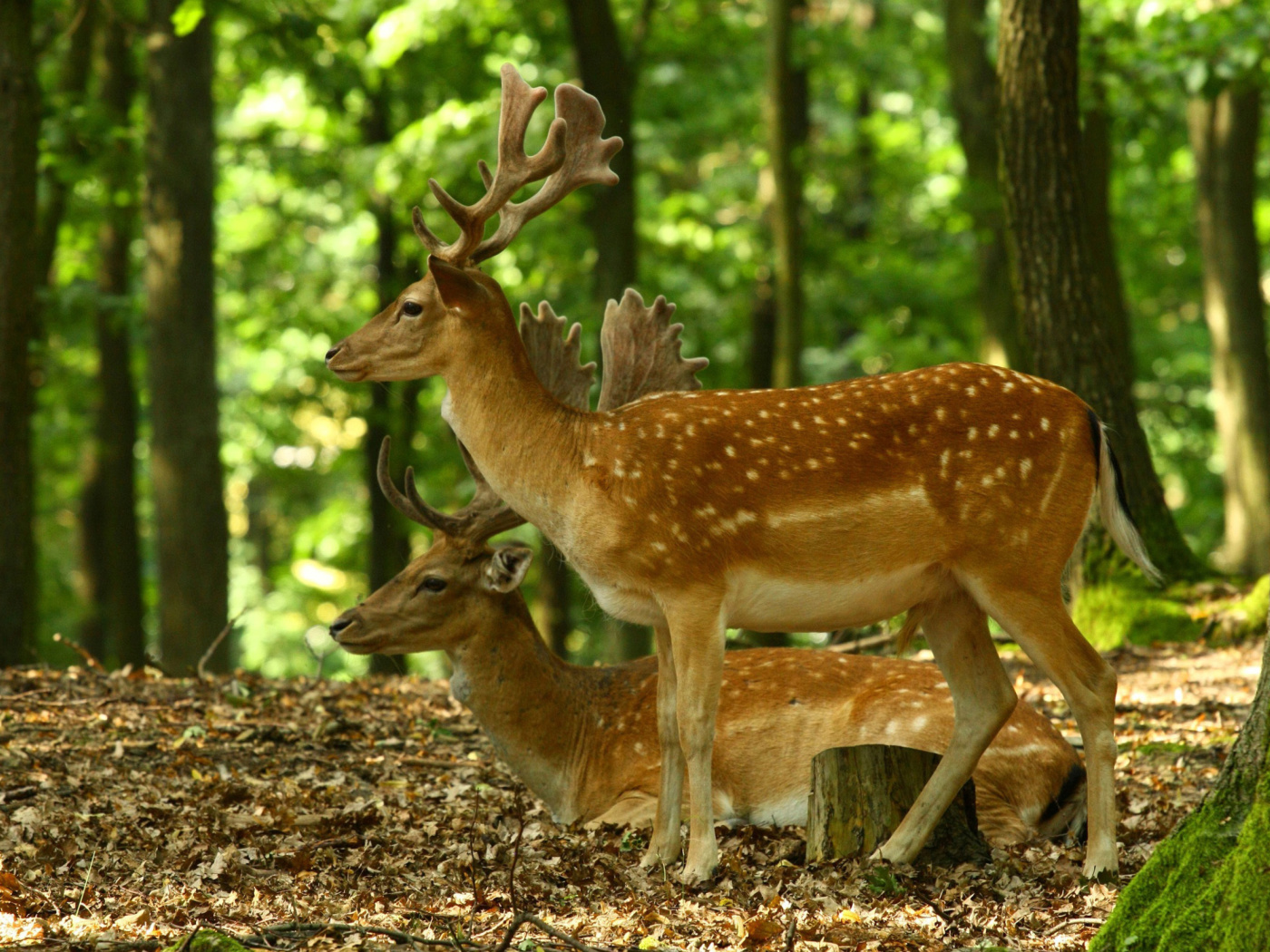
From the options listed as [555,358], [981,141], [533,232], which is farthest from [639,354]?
[533,232]

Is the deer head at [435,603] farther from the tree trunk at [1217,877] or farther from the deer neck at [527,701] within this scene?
the tree trunk at [1217,877]

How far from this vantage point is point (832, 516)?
5.42m

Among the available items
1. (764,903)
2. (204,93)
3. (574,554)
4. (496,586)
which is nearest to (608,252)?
(204,93)

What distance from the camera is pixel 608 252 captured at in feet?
44.5

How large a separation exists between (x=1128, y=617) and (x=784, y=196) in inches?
259

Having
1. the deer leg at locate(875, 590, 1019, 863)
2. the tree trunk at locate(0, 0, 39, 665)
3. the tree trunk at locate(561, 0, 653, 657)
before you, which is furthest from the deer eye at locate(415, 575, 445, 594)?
the tree trunk at locate(561, 0, 653, 657)

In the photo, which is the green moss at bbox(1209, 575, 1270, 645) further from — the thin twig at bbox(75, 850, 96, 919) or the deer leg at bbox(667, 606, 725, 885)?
the thin twig at bbox(75, 850, 96, 919)

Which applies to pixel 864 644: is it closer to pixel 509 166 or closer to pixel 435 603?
pixel 435 603

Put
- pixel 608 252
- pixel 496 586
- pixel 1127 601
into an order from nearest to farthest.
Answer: pixel 496 586 → pixel 1127 601 → pixel 608 252

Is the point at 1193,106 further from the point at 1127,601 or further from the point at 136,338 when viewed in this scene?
the point at 136,338

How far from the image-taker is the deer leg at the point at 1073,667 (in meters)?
5.34

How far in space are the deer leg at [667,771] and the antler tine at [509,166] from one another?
181cm

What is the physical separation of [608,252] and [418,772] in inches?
298

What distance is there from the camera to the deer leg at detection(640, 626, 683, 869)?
5680 mm
